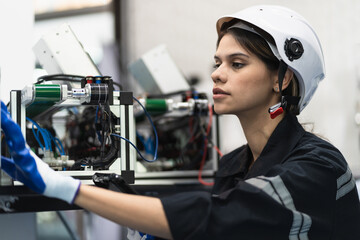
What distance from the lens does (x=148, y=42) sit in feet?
11.1

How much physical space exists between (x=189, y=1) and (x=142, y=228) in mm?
2441

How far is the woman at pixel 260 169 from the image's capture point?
1.08 m

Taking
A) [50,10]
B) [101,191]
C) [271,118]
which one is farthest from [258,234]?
[50,10]

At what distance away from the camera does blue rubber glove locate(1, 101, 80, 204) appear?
104 cm

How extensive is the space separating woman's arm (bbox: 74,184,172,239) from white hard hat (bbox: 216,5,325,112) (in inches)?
26.0

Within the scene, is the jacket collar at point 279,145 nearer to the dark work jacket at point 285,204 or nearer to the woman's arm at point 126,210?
the dark work jacket at point 285,204

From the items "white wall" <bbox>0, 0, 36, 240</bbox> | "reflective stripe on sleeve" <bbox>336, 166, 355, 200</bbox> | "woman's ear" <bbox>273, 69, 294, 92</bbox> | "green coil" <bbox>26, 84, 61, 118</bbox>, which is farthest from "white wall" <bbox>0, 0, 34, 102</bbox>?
"reflective stripe on sleeve" <bbox>336, 166, 355, 200</bbox>

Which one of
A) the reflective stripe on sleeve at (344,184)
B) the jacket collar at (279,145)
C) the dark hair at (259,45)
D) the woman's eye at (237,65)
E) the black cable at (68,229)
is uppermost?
the dark hair at (259,45)

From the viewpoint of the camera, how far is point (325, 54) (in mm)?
2812

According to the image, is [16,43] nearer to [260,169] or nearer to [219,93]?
[219,93]

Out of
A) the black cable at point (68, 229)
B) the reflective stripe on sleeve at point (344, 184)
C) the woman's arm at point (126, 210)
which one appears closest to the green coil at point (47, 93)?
the woman's arm at point (126, 210)

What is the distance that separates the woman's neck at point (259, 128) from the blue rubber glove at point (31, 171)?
0.69 metres

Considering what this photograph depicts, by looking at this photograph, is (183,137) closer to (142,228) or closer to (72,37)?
(72,37)

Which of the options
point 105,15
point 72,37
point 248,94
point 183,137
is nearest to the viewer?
point 248,94
